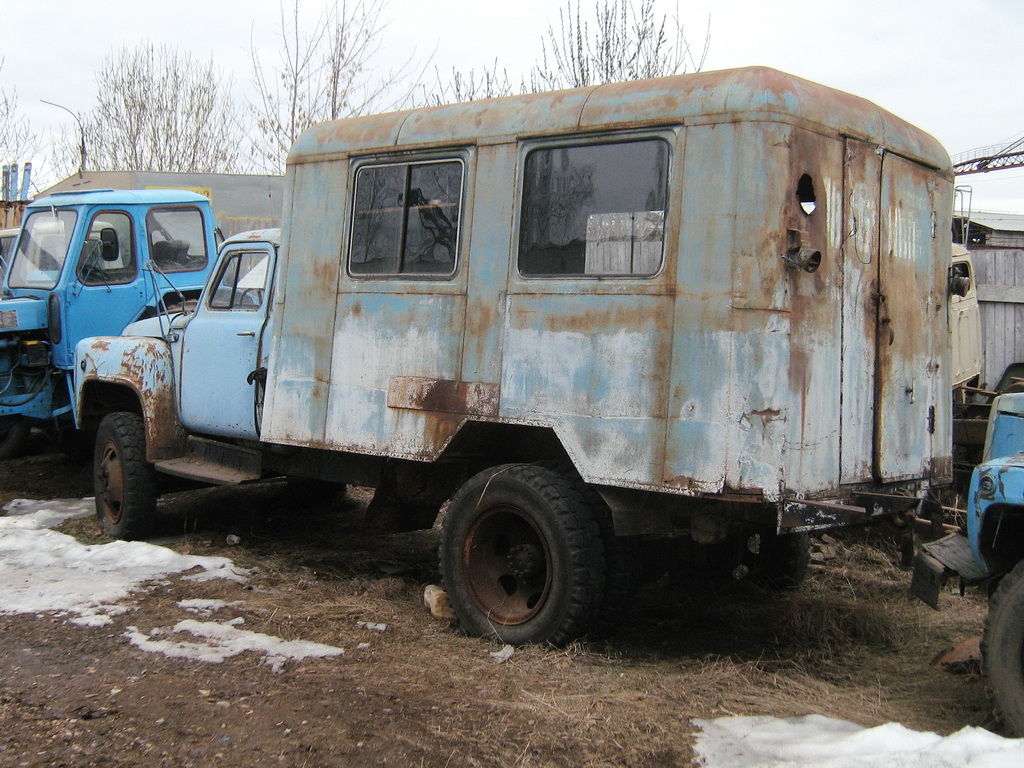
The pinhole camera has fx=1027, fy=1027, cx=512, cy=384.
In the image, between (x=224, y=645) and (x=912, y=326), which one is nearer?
(x=224, y=645)

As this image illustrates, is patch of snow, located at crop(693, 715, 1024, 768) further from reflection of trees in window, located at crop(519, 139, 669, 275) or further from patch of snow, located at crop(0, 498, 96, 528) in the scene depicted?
patch of snow, located at crop(0, 498, 96, 528)

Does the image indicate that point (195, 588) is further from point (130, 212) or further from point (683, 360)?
point (130, 212)

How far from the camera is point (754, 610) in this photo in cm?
586

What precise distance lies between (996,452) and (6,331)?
321 inches

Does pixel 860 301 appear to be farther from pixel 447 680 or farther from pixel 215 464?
pixel 215 464

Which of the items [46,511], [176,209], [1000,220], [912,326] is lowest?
[46,511]

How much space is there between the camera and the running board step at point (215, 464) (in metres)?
6.95

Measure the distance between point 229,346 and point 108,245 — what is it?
9.63 feet

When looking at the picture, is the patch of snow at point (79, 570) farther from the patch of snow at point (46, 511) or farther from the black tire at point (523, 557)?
the black tire at point (523, 557)

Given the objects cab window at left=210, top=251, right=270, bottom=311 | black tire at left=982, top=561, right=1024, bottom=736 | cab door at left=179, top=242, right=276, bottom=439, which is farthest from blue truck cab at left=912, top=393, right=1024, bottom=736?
cab window at left=210, top=251, right=270, bottom=311

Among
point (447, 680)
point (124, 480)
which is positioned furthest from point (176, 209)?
point (447, 680)

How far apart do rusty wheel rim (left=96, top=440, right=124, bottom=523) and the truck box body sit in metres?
2.38

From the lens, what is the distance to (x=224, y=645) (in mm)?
5070

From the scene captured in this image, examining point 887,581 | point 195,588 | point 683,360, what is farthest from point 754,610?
point 195,588
